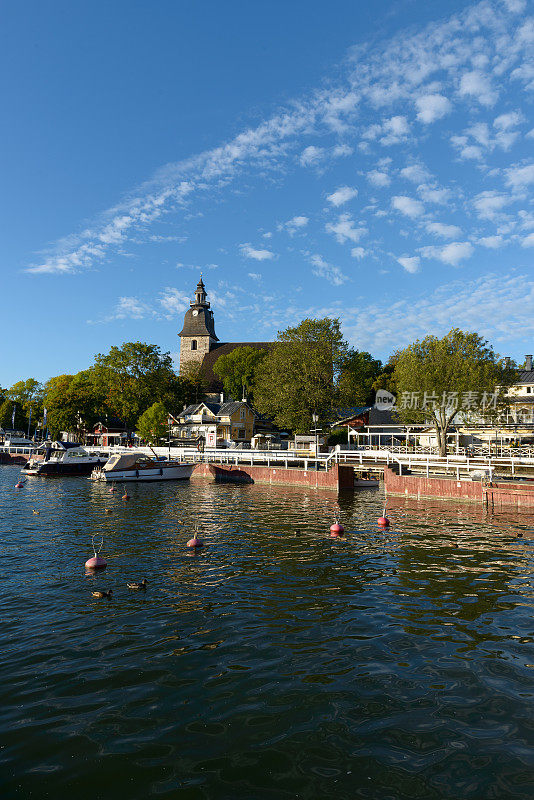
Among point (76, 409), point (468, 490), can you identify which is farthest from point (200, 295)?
point (468, 490)

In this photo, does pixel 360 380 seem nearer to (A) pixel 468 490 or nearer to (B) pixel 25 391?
(A) pixel 468 490

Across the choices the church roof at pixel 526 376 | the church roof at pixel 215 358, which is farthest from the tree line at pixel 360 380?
the church roof at pixel 526 376

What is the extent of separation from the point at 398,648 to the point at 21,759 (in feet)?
25.0

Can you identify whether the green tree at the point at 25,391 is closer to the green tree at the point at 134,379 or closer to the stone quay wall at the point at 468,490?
the green tree at the point at 134,379

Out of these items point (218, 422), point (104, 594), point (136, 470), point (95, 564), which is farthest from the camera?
point (218, 422)

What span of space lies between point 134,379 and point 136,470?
169 ft

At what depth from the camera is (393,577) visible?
16.2 meters

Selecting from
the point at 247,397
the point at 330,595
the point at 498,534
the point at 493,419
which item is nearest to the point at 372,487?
the point at 493,419

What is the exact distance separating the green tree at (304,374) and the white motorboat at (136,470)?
69.1ft

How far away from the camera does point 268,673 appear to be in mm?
9523

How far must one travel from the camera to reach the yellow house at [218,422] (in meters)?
94.4

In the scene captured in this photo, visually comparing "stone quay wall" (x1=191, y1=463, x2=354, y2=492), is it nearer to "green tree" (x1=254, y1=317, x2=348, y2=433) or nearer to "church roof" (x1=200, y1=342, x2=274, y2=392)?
"green tree" (x1=254, y1=317, x2=348, y2=433)

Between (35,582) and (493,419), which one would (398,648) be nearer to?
(35,582)

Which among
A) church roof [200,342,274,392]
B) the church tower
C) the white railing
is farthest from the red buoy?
→ the church tower
